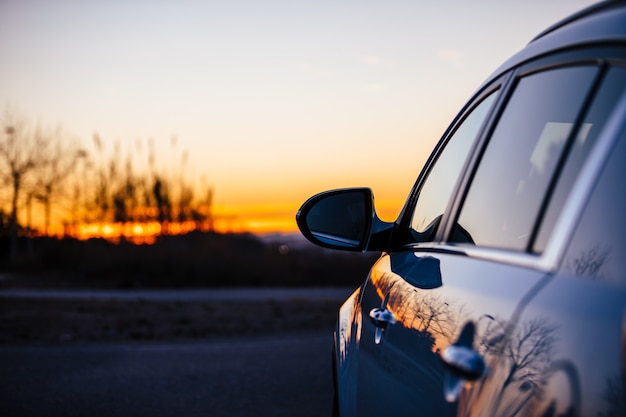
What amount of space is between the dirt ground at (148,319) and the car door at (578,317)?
10074mm

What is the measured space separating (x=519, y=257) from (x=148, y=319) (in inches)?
506

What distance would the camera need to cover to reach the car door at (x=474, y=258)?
1816 mm

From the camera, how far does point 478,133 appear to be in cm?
259

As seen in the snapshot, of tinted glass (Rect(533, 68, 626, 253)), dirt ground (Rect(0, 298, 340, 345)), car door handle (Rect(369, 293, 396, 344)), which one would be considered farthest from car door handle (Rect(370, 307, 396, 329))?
dirt ground (Rect(0, 298, 340, 345))

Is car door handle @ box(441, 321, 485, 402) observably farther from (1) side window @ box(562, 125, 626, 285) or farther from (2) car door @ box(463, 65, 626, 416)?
(1) side window @ box(562, 125, 626, 285)

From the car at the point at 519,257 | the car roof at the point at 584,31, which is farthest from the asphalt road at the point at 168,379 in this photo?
the car roof at the point at 584,31

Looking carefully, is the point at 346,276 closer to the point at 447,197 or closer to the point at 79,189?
the point at 79,189

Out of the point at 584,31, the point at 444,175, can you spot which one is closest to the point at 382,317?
the point at 444,175

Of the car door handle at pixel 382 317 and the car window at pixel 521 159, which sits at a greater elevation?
→ the car window at pixel 521 159

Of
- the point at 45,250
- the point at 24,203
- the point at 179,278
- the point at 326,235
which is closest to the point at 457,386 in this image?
the point at 326,235

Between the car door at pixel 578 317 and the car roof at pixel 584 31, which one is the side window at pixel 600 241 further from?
the car roof at pixel 584 31

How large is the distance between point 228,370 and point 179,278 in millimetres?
17764

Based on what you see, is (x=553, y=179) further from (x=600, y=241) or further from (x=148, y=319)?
(x=148, y=319)

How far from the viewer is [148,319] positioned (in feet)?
46.8
